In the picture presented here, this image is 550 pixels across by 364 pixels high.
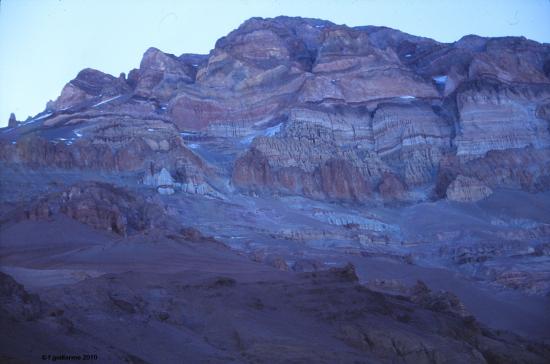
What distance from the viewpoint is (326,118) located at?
3135 inches

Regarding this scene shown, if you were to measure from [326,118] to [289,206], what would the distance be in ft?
68.5

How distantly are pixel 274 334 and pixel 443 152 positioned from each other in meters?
58.7

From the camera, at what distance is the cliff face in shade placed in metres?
68.1

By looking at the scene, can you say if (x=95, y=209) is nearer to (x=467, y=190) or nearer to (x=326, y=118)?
(x=467, y=190)

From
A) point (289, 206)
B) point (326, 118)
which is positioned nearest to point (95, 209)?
point (289, 206)

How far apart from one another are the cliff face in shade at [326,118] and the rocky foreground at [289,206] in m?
0.27

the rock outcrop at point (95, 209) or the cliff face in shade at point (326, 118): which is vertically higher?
the cliff face in shade at point (326, 118)

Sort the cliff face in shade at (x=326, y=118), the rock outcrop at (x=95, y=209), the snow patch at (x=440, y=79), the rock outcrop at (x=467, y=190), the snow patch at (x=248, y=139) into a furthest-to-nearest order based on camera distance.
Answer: the snow patch at (x=440, y=79) → the snow patch at (x=248, y=139) → the cliff face in shade at (x=326, y=118) → the rock outcrop at (x=467, y=190) → the rock outcrop at (x=95, y=209)

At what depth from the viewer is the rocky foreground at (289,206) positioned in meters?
20.0

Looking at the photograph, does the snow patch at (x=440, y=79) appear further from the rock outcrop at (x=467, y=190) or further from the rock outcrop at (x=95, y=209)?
the rock outcrop at (x=95, y=209)

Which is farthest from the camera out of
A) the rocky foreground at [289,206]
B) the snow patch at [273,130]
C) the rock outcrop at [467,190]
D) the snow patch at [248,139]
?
the snow patch at [273,130]

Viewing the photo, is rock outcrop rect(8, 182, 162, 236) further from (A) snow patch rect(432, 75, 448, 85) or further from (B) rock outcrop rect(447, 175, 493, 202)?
(A) snow patch rect(432, 75, 448, 85)

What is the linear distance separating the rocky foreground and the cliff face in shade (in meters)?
0.27

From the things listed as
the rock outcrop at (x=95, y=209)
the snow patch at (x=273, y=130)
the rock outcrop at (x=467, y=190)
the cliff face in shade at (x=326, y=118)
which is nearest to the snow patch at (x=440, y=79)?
the cliff face in shade at (x=326, y=118)
